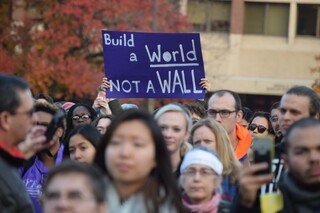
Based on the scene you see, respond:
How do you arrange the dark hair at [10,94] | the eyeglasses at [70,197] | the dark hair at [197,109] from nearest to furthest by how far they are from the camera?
the eyeglasses at [70,197] < the dark hair at [10,94] < the dark hair at [197,109]

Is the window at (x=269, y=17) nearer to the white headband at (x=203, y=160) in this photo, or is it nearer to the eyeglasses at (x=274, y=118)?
the eyeglasses at (x=274, y=118)

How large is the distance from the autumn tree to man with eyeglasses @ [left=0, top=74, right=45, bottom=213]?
23.0 metres

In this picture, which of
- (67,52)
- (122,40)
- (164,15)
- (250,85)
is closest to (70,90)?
(67,52)

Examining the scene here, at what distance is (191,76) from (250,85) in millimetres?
Answer: 34235

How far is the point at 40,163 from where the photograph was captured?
1002 cm

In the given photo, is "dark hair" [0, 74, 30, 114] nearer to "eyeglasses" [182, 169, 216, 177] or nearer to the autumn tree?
"eyeglasses" [182, 169, 216, 177]

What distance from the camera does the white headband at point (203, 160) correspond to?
7680 mm

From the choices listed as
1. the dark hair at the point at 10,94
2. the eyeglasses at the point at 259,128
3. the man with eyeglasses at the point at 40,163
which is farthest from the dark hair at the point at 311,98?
the eyeglasses at the point at 259,128

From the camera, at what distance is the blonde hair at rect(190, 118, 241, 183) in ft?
28.8

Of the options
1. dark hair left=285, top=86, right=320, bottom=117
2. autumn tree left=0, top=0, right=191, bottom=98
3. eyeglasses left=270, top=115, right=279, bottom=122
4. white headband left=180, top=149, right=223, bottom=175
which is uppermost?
autumn tree left=0, top=0, right=191, bottom=98

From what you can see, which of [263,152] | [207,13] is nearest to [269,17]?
[207,13]

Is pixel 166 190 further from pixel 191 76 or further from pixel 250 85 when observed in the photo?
pixel 250 85

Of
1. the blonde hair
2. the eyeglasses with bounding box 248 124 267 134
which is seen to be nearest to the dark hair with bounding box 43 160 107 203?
the blonde hair

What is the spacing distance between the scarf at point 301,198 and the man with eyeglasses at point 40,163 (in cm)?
334
